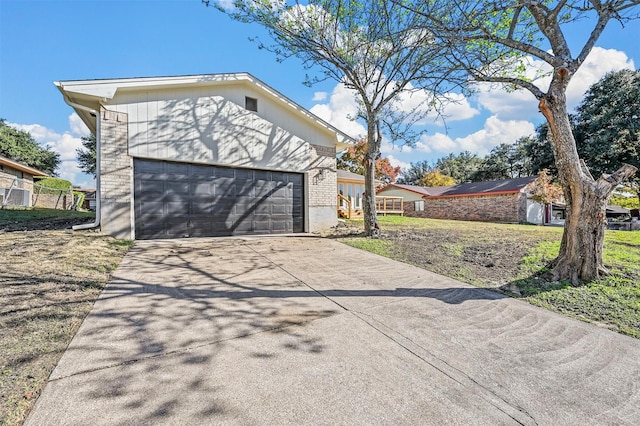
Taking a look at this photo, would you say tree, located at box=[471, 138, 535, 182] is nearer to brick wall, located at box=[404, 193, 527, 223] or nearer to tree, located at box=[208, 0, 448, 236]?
brick wall, located at box=[404, 193, 527, 223]

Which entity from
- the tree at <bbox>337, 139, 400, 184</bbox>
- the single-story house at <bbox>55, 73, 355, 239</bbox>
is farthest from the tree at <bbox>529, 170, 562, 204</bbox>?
the single-story house at <bbox>55, 73, 355, 239</bbox>

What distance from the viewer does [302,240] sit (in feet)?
28.7

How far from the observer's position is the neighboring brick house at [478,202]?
20.9 m

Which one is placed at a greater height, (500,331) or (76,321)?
(76,321)

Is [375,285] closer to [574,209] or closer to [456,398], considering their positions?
[456,398]

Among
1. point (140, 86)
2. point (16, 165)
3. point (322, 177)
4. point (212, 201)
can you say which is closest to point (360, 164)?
point (322, 177)

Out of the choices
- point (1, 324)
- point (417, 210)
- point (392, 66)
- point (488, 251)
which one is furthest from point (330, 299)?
point (417, 210)

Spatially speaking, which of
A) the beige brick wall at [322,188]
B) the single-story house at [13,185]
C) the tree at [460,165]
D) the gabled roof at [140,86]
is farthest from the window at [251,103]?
the tree at [460,165]

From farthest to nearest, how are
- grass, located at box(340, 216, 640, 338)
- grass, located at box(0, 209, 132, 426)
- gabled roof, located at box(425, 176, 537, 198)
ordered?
gabled roof, located at box(425, 176, 537, 198), grass, located at box(340, 216, 640, 338), grass, located at box(0, 209, 132, 426)

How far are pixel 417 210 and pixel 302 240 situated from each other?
20.8 metres

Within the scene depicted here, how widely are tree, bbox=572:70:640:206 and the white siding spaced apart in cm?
2210

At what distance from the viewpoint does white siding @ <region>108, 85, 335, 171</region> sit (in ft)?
25.7

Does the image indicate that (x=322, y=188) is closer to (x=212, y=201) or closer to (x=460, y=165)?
(x=212, y=201)

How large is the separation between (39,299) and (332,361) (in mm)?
3523
